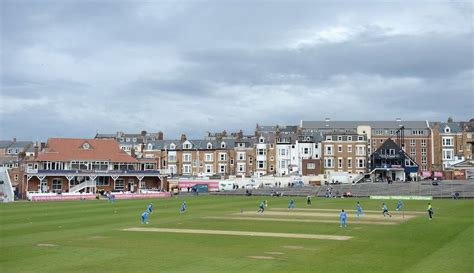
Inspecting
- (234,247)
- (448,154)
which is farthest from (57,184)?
(448,154)

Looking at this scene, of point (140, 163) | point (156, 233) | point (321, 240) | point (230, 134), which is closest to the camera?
point (321, 240)

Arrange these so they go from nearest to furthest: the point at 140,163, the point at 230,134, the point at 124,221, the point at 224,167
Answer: the point at 124,221 → the point at 140,163 → the point at 224,167 → the point at 230,134

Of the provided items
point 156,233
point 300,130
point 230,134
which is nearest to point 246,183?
point 300,130

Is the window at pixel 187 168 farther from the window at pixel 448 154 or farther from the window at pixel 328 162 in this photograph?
the window at pixel 448 154

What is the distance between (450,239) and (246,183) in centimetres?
7683

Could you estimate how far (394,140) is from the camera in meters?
127

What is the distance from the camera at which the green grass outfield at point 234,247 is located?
958 inches

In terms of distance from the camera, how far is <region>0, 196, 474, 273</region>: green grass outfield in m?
24.3

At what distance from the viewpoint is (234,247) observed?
2989 cm

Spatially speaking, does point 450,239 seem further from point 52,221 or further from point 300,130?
point 300,130

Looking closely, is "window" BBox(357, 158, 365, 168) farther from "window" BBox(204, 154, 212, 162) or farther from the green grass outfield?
the green grass outfield

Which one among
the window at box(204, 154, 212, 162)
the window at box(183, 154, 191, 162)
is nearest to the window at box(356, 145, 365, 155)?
the window at box(204, 154, 212, 162)

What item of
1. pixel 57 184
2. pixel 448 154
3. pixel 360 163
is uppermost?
pixel 448 154

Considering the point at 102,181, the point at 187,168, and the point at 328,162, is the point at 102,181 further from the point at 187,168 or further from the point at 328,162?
the point at 328,162
